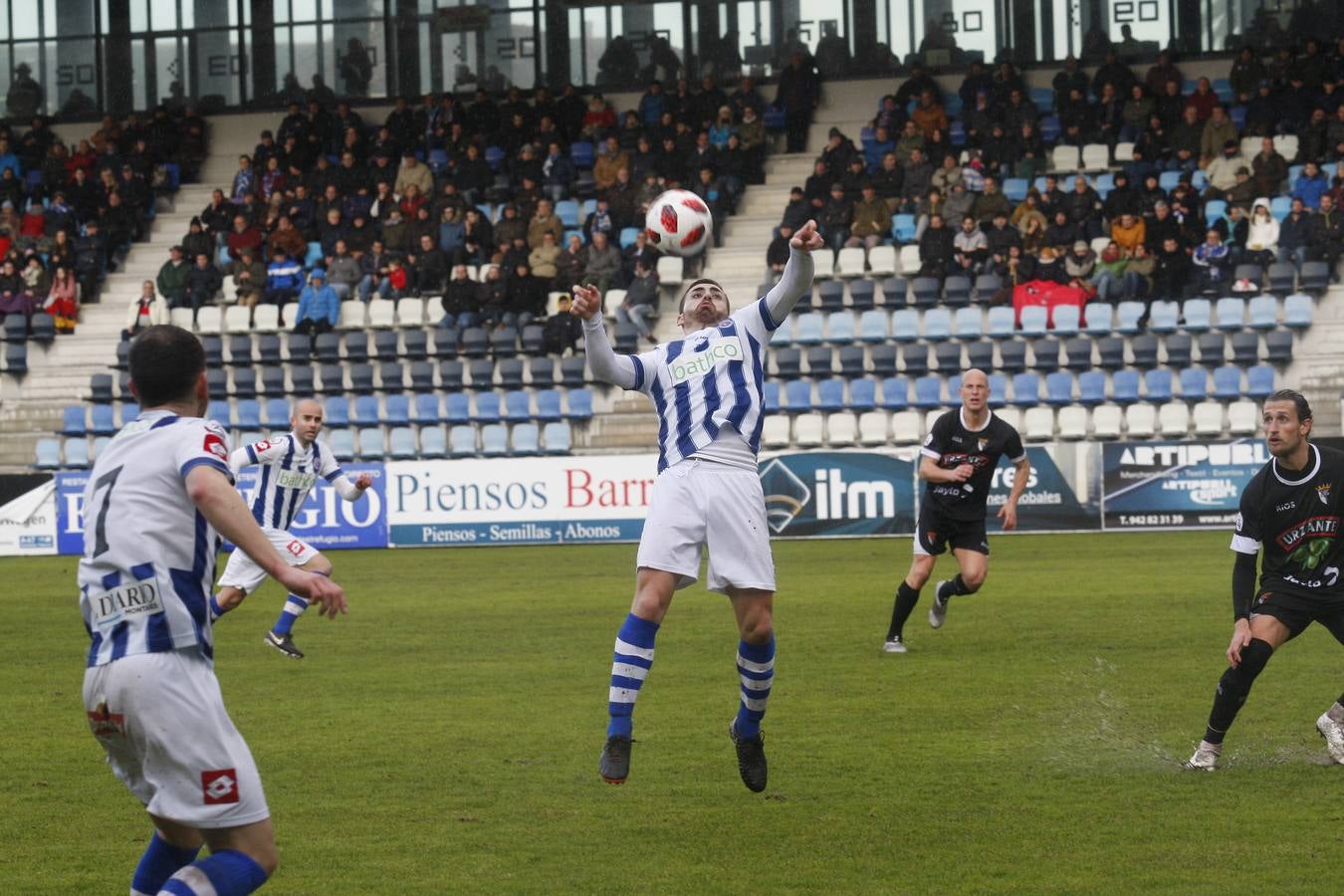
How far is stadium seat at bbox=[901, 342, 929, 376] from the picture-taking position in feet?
89.0

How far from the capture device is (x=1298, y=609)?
7.55m

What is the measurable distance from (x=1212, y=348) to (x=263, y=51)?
22024mm

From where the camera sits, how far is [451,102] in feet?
113

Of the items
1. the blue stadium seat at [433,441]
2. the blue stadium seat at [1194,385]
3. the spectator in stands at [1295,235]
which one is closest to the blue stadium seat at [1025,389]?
the blue stadium seat at [1194,385]

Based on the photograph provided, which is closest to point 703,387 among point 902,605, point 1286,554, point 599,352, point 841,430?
point 599,352

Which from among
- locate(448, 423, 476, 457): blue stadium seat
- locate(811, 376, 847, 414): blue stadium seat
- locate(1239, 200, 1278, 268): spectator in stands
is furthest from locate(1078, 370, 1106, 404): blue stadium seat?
locate(448, 423, 476, 457): blue stadium seat

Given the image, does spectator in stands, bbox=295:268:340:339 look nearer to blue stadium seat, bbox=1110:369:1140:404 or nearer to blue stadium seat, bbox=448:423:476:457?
blue stadium seat, bbox=448:423:476:457

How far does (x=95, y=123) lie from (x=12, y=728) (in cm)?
3143

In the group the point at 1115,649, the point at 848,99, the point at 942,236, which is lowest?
the point at 1115,649

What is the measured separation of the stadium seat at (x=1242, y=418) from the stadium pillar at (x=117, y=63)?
2520 cm

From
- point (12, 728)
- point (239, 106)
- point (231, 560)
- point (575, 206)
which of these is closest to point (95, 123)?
point (239, 106)

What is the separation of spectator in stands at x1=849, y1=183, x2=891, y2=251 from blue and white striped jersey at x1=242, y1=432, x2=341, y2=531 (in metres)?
17.0

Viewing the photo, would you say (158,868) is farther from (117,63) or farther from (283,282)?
(117,63)

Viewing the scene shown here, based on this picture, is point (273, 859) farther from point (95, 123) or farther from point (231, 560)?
point (95, 123)
